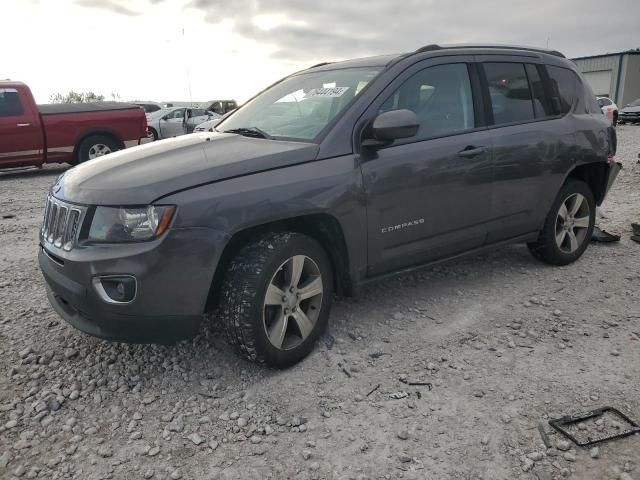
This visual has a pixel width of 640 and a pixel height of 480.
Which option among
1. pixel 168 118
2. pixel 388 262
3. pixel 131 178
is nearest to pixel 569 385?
pixel 388 262

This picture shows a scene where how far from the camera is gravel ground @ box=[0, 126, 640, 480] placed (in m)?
2.36

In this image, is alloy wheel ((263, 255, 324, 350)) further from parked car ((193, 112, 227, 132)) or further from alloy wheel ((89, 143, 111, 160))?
alloy wheel ((89, 143, 111, 160))

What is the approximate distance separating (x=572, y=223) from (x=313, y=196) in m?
2.88

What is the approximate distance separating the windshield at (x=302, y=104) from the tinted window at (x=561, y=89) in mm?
1859

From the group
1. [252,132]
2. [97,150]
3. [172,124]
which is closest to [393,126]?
[252,132]

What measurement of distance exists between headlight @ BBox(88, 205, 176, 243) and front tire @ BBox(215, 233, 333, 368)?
47 centimetres

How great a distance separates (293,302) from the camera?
9.97ft

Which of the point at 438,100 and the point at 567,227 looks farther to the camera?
the point at 567,227

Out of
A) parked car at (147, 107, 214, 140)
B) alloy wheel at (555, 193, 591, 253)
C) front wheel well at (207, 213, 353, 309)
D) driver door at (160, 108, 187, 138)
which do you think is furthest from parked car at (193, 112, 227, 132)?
alloy wheel at (555, 193, 591, 253)

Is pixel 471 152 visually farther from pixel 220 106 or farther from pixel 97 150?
pixel 220 106

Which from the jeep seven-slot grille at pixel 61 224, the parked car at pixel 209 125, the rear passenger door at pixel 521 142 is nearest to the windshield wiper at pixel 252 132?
the parked car at pixel 209 125

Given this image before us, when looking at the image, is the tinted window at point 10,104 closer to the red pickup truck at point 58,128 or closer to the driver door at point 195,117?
the red pickup truck at point 58,128

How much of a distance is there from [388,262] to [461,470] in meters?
1.45

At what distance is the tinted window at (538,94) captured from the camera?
4.34m
